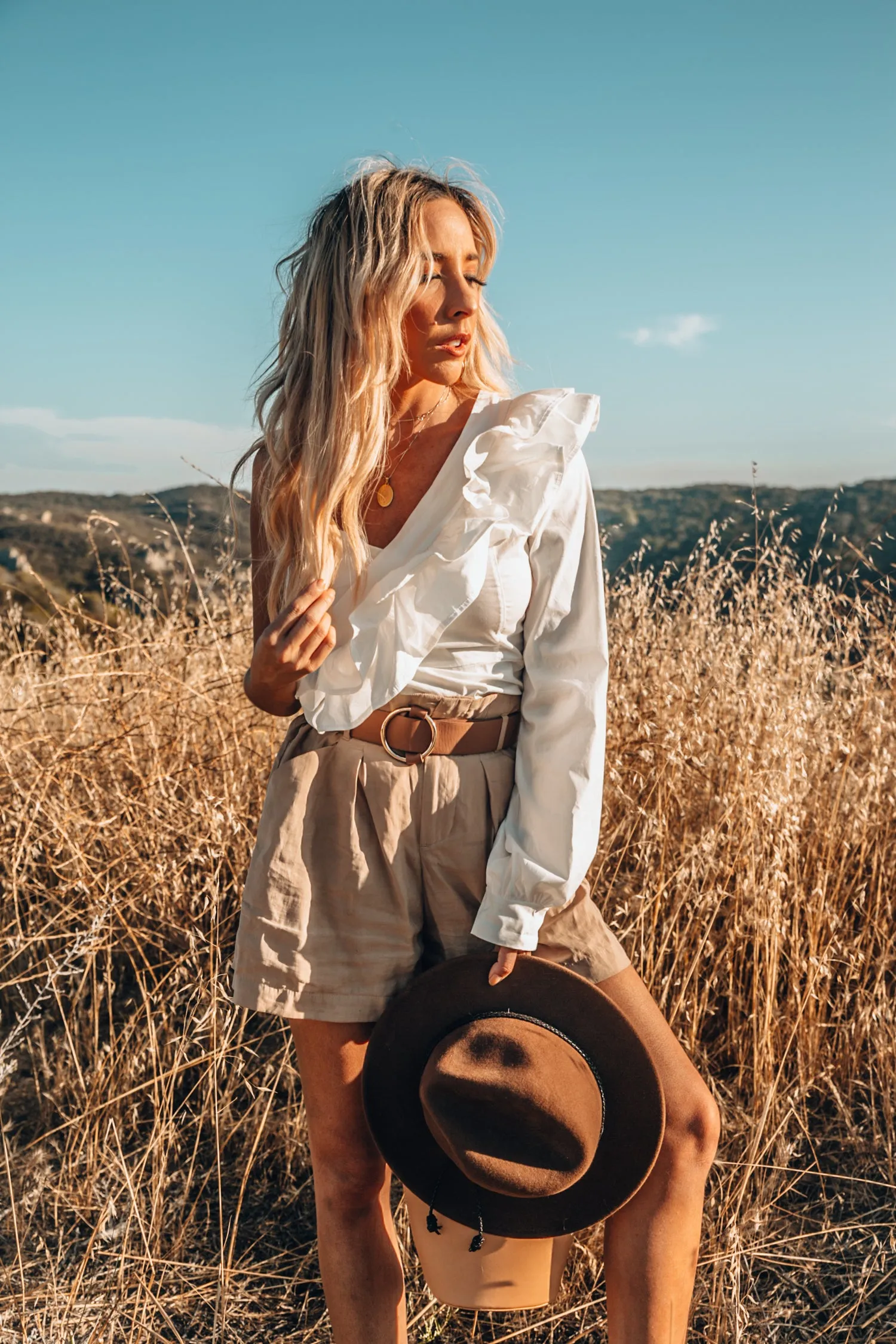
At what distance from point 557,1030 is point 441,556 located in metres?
0.76

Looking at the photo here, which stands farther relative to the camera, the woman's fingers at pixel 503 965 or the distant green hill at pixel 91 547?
the distant green hill at pixel 91 547

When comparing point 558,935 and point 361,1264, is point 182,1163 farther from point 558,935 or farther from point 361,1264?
point 558,935

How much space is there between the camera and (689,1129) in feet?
4.55

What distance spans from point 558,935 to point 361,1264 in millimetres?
635

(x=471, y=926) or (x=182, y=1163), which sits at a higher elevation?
(x=471, y=926)

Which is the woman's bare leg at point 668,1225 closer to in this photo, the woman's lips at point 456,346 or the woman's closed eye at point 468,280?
the woman's lips at point 456,346

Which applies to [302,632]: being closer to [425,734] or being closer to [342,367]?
[425,734]

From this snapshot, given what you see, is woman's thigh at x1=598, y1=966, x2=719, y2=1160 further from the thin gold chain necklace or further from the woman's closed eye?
the woman's closed eye

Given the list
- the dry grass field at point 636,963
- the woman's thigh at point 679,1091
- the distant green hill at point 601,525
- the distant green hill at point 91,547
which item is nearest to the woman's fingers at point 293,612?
the woman's thigh at point 679,1091

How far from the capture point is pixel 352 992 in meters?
1.50

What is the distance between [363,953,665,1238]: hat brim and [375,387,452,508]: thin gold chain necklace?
80 cm

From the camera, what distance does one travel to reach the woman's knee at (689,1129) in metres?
1.38

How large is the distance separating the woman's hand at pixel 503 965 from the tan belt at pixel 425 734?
32 cm

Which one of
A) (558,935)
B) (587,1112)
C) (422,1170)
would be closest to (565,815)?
(558,935)
